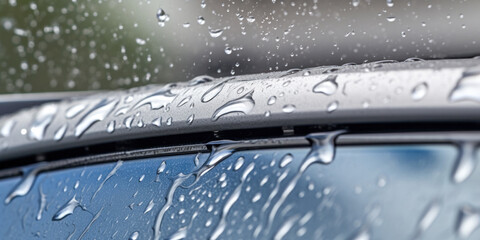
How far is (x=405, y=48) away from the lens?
57.1 inches

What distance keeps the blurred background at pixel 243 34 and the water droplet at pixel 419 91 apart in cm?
43

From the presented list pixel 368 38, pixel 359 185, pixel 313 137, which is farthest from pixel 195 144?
pixel 368 38

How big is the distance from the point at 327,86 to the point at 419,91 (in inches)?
6.3

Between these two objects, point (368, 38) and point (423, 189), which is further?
point (368, 38)

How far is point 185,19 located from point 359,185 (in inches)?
37.4

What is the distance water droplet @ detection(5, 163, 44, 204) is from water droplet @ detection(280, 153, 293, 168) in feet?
2.25

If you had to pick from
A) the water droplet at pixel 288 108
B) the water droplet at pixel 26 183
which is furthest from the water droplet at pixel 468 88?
the water droplet at pixel 26 183

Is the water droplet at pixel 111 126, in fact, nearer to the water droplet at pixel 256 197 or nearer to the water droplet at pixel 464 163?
the water droplet at pixel 256 197

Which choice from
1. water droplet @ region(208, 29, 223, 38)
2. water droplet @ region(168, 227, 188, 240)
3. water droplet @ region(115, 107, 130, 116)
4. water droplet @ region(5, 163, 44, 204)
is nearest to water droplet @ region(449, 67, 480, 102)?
water droplet @ region(168, 227, 188, 240)

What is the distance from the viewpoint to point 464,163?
88 cm

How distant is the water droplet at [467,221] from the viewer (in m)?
0.81

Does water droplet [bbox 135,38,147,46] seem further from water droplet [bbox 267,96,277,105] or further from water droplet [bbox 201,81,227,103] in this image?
water droplet [bbox 267,96,277,105]

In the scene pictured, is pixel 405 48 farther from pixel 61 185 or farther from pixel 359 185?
pixel 61 185

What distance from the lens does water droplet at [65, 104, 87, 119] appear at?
5.11ft
